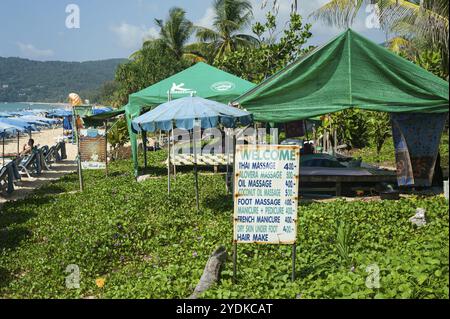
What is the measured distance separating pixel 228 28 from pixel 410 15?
27107 millimetres

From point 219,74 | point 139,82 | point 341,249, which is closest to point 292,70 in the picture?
point 341,249

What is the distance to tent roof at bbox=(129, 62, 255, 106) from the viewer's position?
16.9 meters

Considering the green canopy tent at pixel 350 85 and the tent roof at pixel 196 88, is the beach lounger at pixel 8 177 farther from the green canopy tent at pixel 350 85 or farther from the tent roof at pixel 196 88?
the green canopy tent at pixel 350 85

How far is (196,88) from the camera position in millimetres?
17328

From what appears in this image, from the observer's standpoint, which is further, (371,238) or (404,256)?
(371,238)

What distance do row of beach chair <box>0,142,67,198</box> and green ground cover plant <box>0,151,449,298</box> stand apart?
9.60ft

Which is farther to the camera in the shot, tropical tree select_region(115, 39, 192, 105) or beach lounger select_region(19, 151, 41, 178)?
tropical tree select_region(115, 39, 192, 105)

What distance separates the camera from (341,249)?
7.12 m

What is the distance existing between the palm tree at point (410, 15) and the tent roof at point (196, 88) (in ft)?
12.4

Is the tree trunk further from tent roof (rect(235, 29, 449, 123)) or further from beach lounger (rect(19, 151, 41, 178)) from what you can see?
beach lounger (rect(19, 151, 41, 178))

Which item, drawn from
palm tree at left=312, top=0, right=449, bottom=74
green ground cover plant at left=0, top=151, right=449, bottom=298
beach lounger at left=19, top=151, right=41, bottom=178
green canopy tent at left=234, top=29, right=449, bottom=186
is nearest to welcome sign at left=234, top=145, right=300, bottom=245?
green ground cover plant at left=0, top=151, right=449, bottom=298

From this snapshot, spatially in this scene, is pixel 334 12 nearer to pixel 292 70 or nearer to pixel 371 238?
pixel 292 70

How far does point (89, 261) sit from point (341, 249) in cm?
391

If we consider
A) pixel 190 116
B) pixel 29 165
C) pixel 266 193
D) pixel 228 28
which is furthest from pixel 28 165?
pixel 228 28
